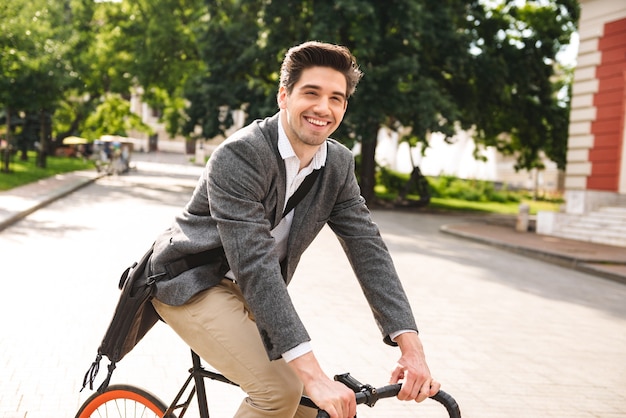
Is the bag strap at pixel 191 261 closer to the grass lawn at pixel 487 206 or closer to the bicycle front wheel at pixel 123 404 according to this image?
the bicycle front wheel at pixel 123 404

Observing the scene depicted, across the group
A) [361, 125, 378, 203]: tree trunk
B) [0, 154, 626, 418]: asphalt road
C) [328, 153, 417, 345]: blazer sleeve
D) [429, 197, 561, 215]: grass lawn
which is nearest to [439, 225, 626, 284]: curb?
[0, 154, 626, 418]: asphalt road

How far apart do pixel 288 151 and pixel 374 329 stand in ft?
15.5

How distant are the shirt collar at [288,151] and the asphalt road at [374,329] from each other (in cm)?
230

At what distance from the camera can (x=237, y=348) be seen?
237 cm

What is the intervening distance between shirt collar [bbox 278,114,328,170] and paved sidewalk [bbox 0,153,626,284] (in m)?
11.0

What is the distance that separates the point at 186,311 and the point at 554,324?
6.25 m

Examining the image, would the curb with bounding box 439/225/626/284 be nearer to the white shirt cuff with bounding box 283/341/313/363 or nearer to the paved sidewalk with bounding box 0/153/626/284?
the paved sidewalk with bounding box 0/153/626/284

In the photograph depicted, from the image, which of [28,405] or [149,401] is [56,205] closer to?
[28,405]

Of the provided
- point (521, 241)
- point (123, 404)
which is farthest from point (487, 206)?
point (123, 404)

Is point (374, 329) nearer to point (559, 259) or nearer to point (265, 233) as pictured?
point (265, 233)

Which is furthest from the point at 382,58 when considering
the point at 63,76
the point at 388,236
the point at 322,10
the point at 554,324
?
the point at 554,324

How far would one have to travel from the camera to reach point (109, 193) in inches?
911

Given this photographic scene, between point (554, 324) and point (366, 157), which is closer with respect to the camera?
point (554, 324)

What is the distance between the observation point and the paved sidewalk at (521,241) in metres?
13.4
